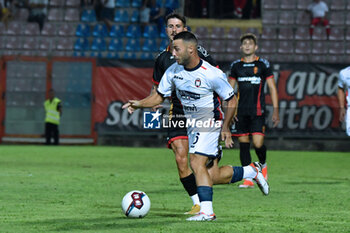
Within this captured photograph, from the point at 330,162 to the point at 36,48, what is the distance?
11571mm

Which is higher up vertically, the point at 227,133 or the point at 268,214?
the point at 227,133

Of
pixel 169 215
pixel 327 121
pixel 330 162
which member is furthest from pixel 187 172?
pixel 327 121

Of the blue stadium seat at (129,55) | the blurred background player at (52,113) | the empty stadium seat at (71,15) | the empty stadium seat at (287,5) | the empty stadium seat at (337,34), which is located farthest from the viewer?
the empty stadium seat at (71,15)

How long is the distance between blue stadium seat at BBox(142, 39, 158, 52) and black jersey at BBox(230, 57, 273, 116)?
1324 centimetres

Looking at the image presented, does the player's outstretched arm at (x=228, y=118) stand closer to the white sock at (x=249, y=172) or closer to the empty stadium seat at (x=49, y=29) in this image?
the white sock at (x=249, y=172)

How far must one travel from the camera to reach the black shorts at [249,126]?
442 inches

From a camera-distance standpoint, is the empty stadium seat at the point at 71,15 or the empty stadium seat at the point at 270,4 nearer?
the empty stadium seat at the point at 270,4

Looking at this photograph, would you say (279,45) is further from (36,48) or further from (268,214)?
(268,214)

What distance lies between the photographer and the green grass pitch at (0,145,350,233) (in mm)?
6531

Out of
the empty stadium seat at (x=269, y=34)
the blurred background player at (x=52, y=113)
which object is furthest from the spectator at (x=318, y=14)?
the blurred background player at (x=52, y=113)

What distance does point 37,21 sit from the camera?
25.8 meters

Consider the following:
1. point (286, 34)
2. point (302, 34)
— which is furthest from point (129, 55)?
point (302, 34)

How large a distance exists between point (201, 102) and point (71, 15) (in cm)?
1959

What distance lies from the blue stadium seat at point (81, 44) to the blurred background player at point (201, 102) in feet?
58.6
